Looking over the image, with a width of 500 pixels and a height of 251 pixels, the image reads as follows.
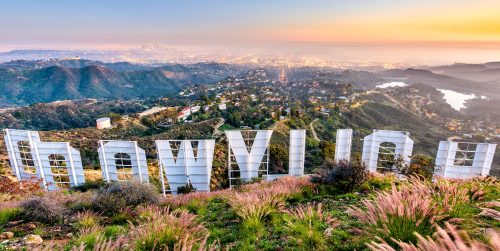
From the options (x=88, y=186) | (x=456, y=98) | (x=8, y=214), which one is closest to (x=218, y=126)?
(x=88, y=186)

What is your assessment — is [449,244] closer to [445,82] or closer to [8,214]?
[8,214]

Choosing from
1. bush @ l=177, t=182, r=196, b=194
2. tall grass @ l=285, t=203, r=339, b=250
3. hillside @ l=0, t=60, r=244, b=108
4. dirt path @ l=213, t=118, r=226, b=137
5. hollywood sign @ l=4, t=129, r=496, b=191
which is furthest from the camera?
hillside @ l=0, t=60, r=244, b=108

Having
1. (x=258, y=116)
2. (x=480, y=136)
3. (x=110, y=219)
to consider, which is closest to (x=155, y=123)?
(x=258, y=116)

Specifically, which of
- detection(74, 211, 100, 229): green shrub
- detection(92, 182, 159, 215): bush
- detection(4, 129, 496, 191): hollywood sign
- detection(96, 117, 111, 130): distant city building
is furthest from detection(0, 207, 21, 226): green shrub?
detection(96, 117, 111, 130): distant city building

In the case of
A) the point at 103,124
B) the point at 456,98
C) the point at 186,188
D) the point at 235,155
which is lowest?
the point at 456,98

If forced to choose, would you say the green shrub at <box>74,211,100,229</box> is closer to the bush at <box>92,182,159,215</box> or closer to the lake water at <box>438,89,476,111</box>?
the bush at <box>92,182,159,215</box>

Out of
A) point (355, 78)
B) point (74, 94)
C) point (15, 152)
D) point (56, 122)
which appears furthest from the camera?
point (74, 94)

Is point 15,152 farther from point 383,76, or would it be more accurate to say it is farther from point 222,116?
point 383,76
